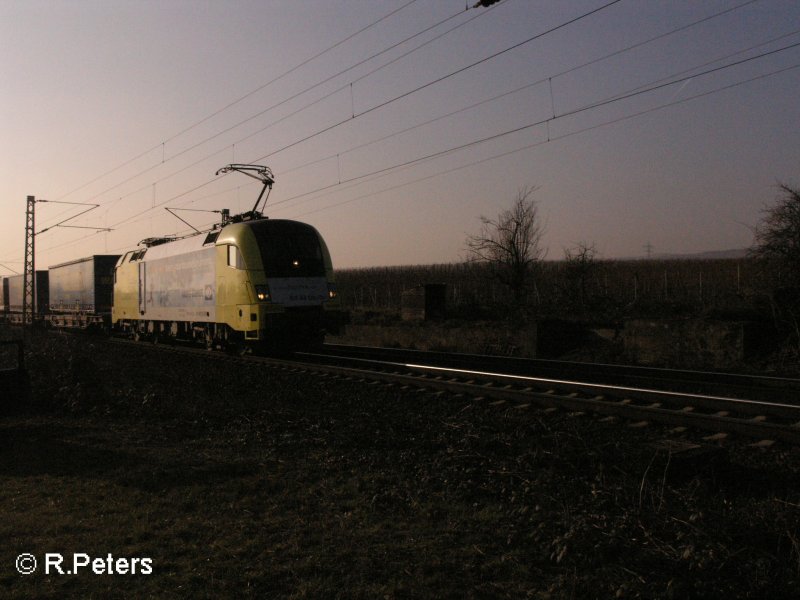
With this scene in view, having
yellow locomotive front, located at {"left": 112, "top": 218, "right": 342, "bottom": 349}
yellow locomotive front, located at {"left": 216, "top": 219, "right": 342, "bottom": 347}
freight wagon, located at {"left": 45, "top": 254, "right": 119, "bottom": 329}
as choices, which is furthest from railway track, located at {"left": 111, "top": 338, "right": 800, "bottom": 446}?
freight wagon, located at {"left": 45, "top": 254, "right": 119, "bottom": 329}

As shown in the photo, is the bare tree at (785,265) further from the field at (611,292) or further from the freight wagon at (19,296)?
the freight wagon at (19,296)

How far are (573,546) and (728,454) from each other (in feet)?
10.2

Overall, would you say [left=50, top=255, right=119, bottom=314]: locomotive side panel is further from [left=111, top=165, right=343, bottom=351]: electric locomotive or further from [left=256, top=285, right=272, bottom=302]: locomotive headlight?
[left=256, top=285, right=272, bottom=302]: locomotive headlight

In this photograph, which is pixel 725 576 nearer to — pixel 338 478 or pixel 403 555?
pixel 403 555

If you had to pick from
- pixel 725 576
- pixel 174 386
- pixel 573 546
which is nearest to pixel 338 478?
pixel 573 546

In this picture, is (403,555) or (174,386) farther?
(174,386)

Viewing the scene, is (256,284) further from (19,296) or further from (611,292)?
(19,296)

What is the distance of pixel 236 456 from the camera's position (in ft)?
24.5

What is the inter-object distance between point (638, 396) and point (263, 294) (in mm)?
9298

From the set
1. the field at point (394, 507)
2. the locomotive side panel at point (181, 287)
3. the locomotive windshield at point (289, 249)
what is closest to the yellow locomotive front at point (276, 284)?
the locomotive windshield at point (289, 249)

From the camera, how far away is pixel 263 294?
15938 millimetres

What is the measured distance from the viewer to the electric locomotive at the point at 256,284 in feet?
52.6

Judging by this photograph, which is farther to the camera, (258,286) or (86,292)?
(86,292)

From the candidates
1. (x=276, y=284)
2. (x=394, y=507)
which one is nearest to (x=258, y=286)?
(x=276, y=284)
